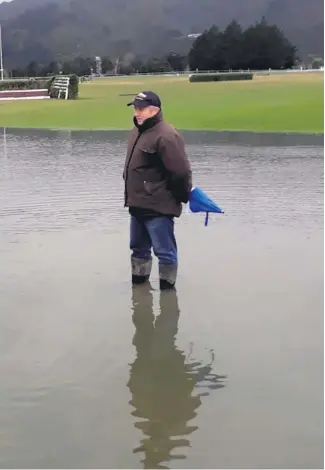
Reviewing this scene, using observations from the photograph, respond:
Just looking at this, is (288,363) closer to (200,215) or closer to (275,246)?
(275,246)

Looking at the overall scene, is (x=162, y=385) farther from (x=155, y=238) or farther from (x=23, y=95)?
(x=23, y=95)

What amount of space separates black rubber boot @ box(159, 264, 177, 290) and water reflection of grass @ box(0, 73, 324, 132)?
699 inches

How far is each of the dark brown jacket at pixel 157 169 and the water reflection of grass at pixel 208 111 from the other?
17.9 m

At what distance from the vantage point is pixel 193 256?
749 centimetres

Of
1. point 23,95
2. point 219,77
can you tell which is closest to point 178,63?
point 219,77

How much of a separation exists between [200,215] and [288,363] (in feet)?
16.5

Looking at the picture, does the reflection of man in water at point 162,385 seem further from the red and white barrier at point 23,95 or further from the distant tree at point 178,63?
the distant tree at point 178,63

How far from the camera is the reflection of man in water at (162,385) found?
379 cm

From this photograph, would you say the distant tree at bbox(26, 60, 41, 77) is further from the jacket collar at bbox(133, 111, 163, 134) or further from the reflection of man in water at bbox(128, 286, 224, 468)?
the reflection of man in water at bbox(128, 286, 224, 468)

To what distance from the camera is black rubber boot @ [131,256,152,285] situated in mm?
6457

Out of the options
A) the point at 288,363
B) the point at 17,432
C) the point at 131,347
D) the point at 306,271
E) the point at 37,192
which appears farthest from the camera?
the point at 37,192

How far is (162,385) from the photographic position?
4.49m

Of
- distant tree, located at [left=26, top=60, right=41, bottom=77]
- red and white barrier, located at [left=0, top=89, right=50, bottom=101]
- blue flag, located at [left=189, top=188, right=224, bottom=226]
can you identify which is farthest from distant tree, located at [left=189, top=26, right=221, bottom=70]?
blue flag, located at [left=189, top=188, right=224, bottom=226]

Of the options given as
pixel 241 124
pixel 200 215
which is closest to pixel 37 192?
pixel 200 215
